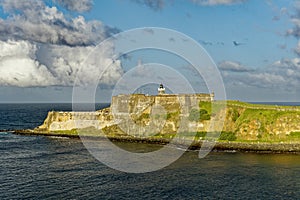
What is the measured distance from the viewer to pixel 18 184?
2035 inches

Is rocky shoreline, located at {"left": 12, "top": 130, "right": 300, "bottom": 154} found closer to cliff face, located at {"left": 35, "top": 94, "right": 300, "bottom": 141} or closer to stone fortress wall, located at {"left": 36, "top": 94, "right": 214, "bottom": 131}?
cliff face, located at {"left": 35, "top": 94, "right": 300, "bottom": 141}

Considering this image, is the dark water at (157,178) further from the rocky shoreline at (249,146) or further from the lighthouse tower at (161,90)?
the lighthouse tower at (161,90)

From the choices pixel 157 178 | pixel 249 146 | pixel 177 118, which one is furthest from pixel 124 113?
pixel 157 178

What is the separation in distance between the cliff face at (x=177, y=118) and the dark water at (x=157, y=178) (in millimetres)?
15525

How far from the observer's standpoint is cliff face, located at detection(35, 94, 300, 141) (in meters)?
88.1

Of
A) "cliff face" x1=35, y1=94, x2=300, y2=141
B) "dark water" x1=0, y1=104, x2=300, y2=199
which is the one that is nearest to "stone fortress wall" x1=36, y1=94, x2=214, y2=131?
"cliff face" x1=35, y1=94, x2=300, y2=141

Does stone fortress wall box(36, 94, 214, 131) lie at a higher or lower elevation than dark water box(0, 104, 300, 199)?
higher

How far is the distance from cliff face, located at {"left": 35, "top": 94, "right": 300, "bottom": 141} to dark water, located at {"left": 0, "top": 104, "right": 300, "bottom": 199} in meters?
15.5

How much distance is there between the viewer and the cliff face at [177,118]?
88062 mm

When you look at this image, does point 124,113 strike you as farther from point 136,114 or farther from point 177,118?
point 177,118

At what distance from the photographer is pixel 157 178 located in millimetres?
55344

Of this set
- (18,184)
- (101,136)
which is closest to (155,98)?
(101,136)

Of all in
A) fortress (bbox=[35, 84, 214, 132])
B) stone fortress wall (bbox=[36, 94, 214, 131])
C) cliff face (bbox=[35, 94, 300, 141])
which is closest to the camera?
cliff face (bbox=[35, 94, 300, 141])

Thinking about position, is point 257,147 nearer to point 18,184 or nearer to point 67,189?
point 67,189
